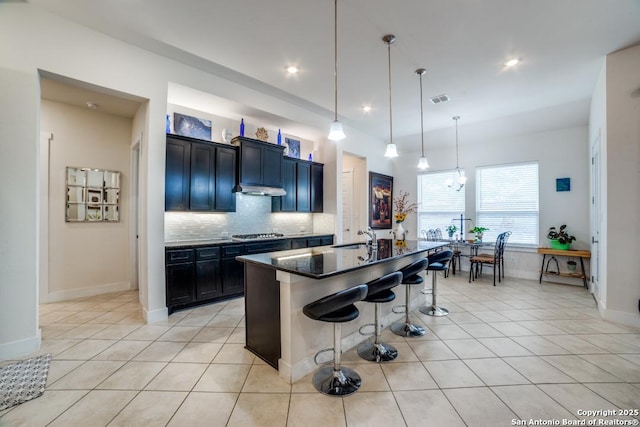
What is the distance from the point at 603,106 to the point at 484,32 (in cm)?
201

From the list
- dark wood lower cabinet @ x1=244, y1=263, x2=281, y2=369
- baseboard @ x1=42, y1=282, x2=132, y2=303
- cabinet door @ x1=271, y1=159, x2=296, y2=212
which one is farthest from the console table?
baseboard @ x1=42, y1=282, x2=132, y2=303

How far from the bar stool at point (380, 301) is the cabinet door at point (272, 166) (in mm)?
2952

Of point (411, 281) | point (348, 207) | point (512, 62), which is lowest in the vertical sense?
point (411, 281)

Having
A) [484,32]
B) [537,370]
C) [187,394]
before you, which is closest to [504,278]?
[537,370]

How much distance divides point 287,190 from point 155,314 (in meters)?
2.90

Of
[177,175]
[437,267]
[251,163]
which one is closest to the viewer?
[437,267]

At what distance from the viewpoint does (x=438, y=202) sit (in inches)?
275

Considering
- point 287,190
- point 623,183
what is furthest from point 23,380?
point 623,183

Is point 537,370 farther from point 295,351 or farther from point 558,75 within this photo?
point 558,75

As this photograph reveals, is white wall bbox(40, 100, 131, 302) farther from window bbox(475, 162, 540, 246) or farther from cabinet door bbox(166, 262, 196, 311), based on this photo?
window bbox(475, 162, 540, 246)

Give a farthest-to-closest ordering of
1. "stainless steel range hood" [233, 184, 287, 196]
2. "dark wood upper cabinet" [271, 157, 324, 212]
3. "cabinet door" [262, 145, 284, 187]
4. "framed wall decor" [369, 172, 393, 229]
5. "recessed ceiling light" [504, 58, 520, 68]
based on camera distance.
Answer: "framed wall decor" [369, 172, 393, 229] < "dark wood upper cabinet" [271, 157, 324, 212] < "cabinet door" [262, 145, 284, 187] < "stainless steel range hood" [233, 184, 287, 196] < "recessed ceiling light" [504, 58, 520, 68]

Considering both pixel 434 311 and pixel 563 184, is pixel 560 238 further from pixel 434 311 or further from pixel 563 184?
pixel 434 311

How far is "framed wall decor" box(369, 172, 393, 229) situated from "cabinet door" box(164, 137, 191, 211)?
423 centimetres

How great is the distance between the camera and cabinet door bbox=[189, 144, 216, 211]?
4.02 m
